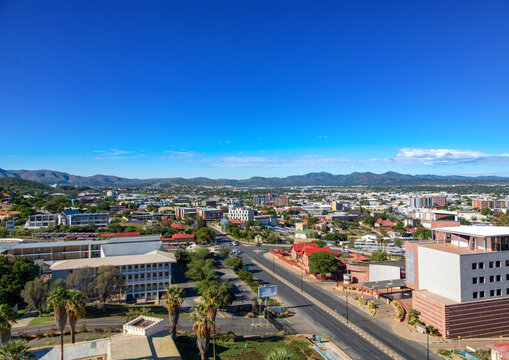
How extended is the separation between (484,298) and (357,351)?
18.4 metres

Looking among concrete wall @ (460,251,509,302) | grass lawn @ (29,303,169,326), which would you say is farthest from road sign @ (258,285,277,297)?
concrete wall @ (460,251,509,302)

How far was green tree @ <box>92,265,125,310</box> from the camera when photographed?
4859 centimetres

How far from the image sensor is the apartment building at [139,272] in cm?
5460

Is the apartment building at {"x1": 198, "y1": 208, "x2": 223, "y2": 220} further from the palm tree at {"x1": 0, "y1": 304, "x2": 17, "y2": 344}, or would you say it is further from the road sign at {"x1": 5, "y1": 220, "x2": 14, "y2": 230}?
the palm tree at {"x1": 0, "y1": 304, "x2": 17, "y2": 344}

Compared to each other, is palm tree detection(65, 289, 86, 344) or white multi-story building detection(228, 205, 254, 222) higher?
palm tree detection(65, 289, 86, 344)

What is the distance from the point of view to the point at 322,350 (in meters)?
36.7

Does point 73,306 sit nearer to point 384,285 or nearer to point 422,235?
point 384,285

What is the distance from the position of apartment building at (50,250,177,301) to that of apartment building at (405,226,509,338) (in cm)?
3953

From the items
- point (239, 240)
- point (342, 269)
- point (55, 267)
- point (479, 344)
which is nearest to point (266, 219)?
point (239, 240)

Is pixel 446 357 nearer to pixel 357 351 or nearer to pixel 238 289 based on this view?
pixel 357 351

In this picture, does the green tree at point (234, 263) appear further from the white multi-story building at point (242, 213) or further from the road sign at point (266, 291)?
the white multi-story building at point (242, 213)

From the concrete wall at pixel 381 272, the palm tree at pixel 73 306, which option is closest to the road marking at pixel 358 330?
the concrete wall at pixel 381 272

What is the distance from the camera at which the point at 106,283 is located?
48.9 metres

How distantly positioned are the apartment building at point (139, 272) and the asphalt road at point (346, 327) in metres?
20.6
